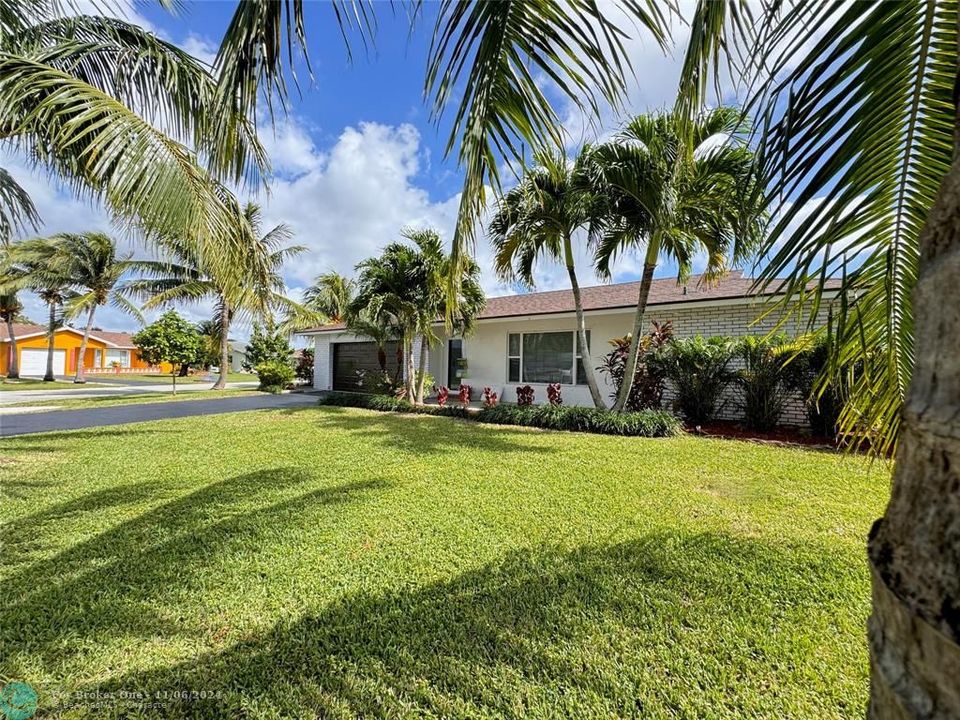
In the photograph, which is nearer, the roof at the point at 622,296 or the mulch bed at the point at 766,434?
the mulch bed at the point at 766,434

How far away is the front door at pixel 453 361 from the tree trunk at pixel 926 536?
61.2 feet

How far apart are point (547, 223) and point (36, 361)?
5304 centimetres

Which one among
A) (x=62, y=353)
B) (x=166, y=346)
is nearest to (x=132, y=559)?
(x=166, y=346)

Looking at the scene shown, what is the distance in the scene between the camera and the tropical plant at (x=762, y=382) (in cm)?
957

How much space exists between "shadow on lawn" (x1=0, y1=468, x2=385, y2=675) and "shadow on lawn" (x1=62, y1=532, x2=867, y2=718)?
0.78m

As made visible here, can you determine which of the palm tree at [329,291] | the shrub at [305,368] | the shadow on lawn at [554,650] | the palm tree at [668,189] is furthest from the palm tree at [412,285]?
the shrub at [305,368]

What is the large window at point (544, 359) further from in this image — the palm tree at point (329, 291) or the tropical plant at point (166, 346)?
the tropical plant at point (166, 346)

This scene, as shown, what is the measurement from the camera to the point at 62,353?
42.4m

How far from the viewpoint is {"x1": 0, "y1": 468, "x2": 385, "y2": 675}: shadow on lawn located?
2867 millimetres

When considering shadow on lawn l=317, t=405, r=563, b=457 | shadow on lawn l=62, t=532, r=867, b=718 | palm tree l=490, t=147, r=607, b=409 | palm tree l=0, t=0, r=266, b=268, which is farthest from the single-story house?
palm tree l=0, t=0, r=266, b=268

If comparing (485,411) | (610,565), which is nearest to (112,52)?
(610,565)

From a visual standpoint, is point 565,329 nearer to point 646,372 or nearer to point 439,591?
point 646,372

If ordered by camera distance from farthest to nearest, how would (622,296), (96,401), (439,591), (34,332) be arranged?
1. (34,332)
2. (96,401)
3. (622,296)
4. (439,591)

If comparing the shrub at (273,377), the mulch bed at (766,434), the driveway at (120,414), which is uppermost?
the shrub at (273,377)
